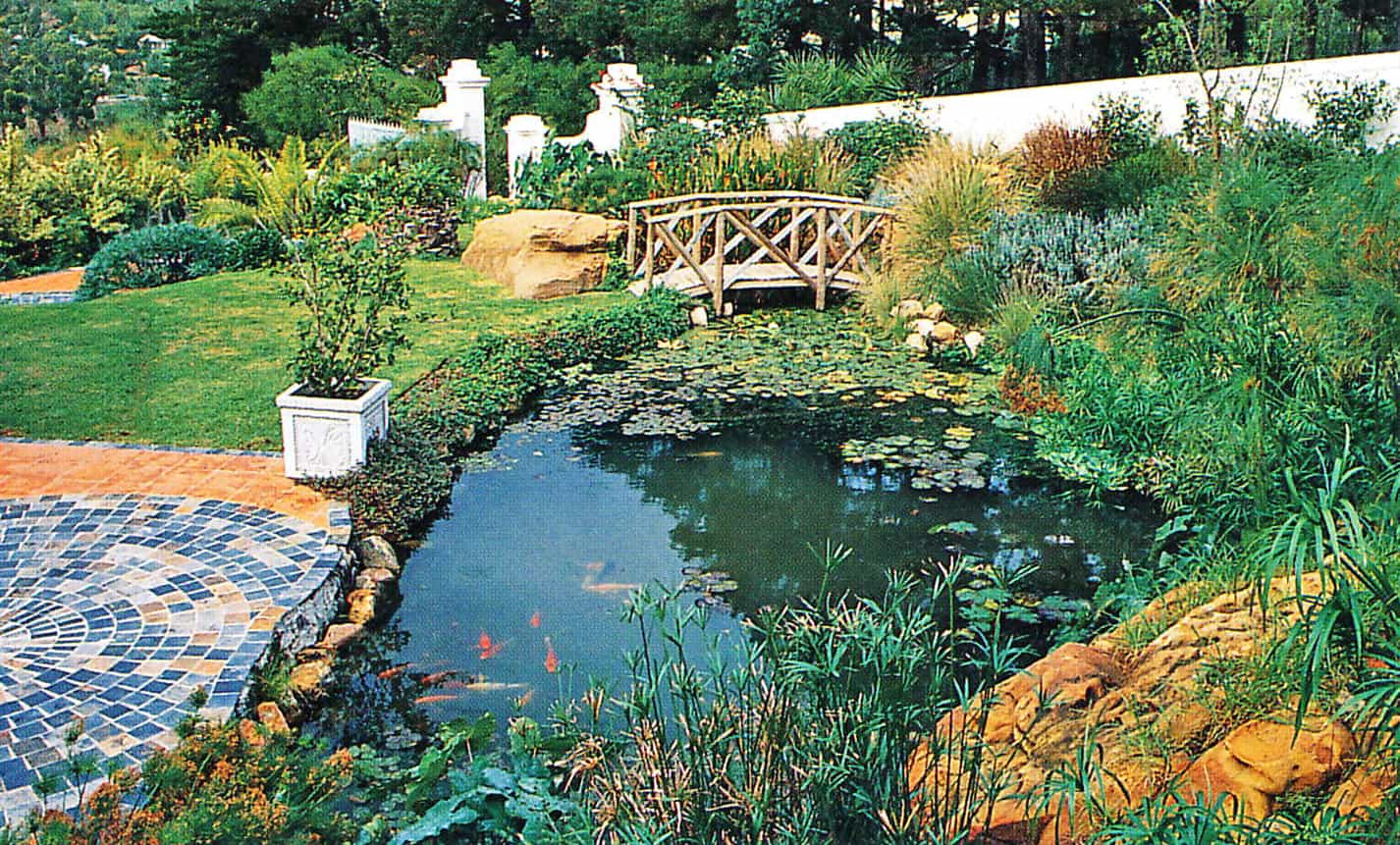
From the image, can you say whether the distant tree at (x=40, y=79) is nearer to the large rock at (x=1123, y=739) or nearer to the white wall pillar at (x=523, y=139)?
the white wall pillar at (x=523, y=139)

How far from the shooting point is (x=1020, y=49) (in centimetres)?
1997

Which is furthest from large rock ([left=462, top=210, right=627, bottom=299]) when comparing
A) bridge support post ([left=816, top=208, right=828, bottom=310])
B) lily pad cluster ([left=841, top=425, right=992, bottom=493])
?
lily pad cluster ([left=841, top=425, right=992, bottom=493])

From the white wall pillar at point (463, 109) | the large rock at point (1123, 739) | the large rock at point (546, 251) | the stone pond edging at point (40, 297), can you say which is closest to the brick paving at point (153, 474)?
the large rock at point (1123, 739)

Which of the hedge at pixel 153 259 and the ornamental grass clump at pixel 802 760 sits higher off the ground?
the hedge at pixel 153 259

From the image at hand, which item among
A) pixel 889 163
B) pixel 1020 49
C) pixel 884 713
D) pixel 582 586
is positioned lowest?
pixel 582 586

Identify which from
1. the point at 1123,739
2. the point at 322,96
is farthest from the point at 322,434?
the point at 322,96

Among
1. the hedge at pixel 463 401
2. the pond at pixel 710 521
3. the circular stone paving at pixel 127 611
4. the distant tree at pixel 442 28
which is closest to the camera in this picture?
the circular stone paving at pixel 127 611

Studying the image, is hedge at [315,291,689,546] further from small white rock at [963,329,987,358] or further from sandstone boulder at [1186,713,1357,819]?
sandstone boulder at [1186,713,1357,819]

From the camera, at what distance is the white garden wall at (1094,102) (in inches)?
489

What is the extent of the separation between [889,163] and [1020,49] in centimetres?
746

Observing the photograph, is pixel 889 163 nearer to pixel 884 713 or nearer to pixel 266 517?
pixel 266 517

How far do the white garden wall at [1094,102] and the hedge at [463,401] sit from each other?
4.55 meters

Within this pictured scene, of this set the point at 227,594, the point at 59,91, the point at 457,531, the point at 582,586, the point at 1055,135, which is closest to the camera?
the point at 227,594

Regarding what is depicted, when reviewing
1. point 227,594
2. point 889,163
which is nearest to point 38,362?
point 227,594
